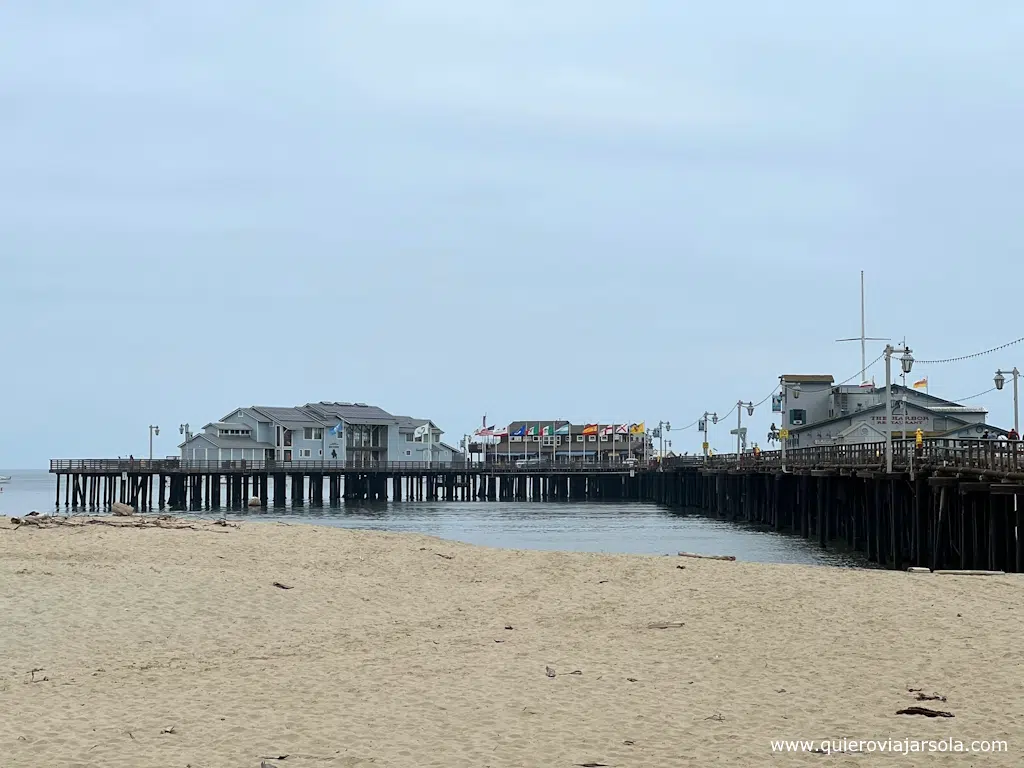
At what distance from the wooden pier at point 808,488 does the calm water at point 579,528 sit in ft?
6.86

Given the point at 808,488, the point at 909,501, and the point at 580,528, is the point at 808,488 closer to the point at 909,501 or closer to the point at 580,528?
the point at 909,501

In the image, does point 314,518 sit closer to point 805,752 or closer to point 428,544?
point 428,544

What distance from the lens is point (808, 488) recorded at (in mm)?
48750

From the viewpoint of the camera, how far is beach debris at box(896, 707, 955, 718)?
11320 mm

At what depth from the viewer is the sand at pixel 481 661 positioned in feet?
34.9

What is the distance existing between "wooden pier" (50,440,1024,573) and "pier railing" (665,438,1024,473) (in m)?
0.08

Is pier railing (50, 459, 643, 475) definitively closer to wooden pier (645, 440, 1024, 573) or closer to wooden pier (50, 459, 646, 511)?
wooden pier (50, 459, 646, 511)

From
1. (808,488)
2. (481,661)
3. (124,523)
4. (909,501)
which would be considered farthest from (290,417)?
(481,661)

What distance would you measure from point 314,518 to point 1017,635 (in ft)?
189

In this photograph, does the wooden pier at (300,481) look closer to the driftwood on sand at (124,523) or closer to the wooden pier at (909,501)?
the wooden pier at (909,501)

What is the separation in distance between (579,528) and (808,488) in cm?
1326

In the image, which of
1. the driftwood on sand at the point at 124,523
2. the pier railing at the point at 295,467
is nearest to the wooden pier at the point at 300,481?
the pier railing at the point at 295,467

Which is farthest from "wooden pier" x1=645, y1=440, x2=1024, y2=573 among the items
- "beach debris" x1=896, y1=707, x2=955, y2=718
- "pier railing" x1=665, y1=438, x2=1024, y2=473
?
"beach debris" x1=896, y1=707, x2=955, y2=718

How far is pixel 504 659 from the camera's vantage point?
15.1 meters
